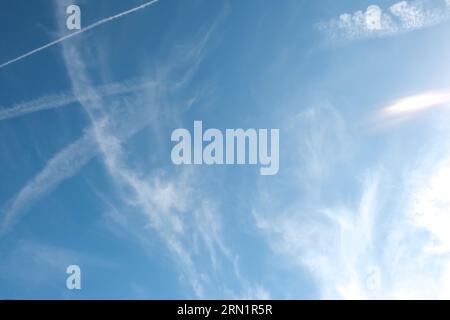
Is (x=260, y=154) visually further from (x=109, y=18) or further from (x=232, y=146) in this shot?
(x=109, y=18)
